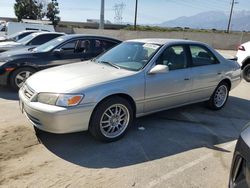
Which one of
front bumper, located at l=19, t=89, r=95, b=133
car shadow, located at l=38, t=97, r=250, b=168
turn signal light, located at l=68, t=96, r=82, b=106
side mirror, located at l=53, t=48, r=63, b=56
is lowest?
car shadow, located at l=38, t=97, r=250, b=168

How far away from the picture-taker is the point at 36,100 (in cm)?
402

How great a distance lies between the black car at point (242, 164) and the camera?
2.35 metres

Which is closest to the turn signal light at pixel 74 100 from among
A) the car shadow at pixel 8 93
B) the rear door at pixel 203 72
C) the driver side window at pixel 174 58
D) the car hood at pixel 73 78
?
the car hood at pixel 73 78

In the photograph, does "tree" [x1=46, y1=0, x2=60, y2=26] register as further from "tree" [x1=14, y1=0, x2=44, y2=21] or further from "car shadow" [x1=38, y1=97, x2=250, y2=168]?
"car shadow" [x1=38, y1=97, x2=250, y2=168]

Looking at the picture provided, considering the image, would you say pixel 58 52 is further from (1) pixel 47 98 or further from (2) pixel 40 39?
(2) pixel 40 39

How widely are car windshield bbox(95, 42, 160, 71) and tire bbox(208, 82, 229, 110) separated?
6.33 feet

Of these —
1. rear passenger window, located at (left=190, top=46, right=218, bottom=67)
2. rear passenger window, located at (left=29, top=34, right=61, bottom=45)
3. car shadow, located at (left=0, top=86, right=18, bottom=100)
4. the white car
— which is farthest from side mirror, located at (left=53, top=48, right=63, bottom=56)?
the white car

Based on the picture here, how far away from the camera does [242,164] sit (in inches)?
98.0

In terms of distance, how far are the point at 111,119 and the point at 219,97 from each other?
301cm

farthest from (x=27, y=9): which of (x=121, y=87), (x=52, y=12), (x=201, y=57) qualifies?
(x=121, y=87)

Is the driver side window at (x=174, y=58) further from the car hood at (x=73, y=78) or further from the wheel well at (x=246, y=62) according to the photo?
the wheel well at (x=246, y=62)

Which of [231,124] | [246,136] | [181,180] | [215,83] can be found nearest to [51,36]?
[215,83]

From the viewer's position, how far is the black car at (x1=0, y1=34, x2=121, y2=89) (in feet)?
23.1

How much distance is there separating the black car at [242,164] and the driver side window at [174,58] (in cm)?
250
